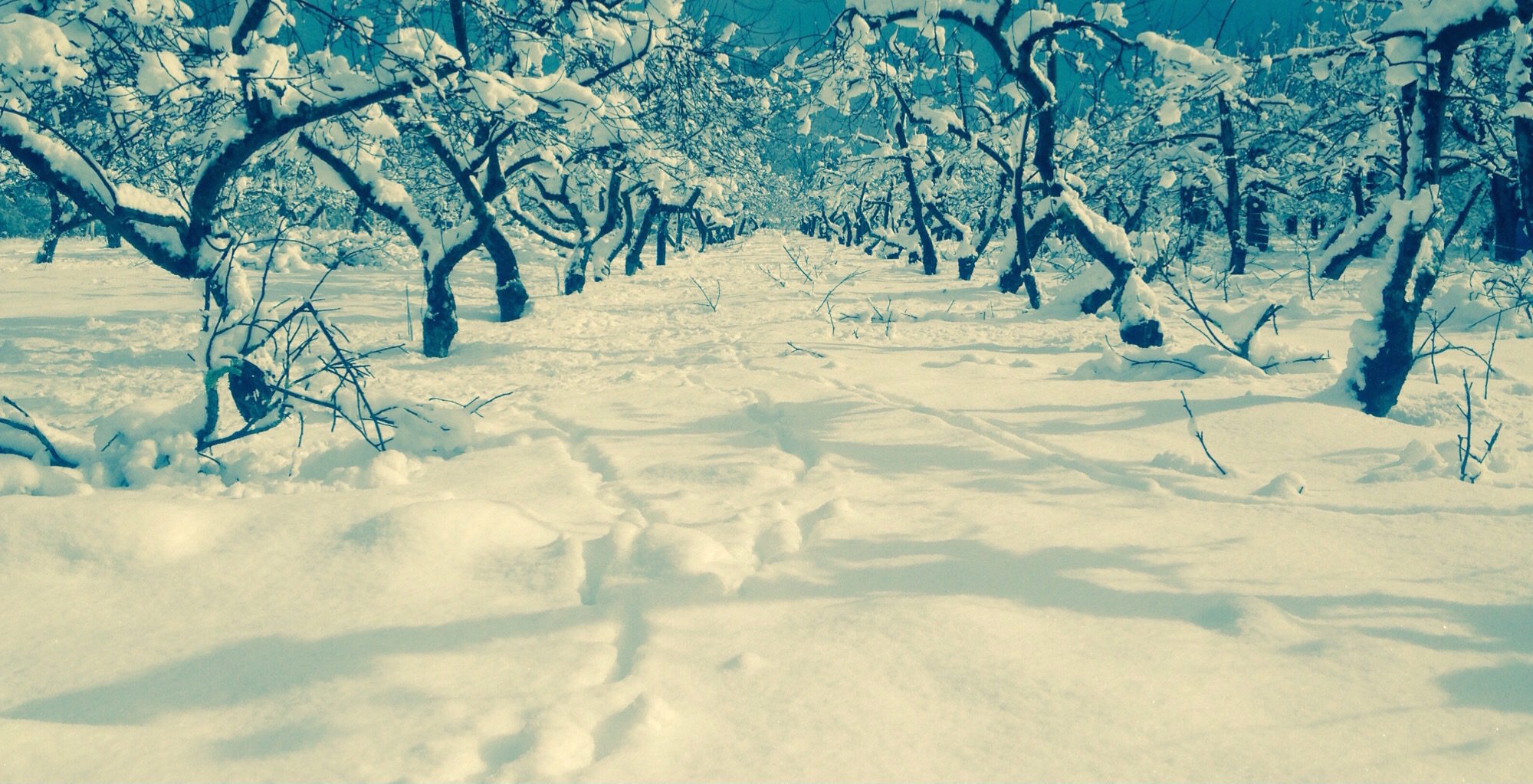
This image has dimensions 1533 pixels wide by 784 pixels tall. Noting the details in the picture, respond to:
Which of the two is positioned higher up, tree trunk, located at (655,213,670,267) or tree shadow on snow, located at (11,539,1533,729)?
tree trunk, located at (655,213,670,267)

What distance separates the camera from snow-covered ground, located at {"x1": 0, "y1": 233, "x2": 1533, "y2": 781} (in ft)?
5.32

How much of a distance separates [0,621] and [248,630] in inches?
28.3

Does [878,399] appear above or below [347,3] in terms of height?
below

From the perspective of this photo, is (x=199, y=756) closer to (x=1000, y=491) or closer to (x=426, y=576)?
(x=426, y=576)

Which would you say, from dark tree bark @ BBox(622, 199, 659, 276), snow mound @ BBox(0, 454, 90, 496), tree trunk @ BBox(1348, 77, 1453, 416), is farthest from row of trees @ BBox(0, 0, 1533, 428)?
dark tree bark @ BBox(622, 199, 659, 276)

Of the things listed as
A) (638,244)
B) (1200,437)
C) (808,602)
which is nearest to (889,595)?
(808,602)

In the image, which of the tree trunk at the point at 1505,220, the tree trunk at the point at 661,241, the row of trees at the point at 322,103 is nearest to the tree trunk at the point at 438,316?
the row of trees at the point at 322,103

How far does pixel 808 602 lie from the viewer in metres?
2.31

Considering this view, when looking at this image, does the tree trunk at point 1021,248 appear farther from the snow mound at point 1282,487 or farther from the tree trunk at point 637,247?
the tree trunk at point 637,247

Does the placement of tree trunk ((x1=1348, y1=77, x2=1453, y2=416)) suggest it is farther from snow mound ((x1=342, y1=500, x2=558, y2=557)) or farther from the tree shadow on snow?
snow mound ((x1=342, y1=500, x2=558, y2=557))

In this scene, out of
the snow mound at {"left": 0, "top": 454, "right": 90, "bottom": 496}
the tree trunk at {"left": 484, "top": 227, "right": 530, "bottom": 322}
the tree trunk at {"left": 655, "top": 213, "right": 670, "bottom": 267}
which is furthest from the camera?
the tree trunk at {"left": 655, "top": 213, "right": 670, "bottom": 267}

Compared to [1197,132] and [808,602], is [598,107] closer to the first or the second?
[808,602]

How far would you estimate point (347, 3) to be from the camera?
13.5 ft

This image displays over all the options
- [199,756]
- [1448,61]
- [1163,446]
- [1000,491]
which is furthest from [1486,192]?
[199,756]
